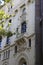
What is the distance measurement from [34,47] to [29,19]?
12.7 feet

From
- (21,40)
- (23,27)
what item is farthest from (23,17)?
(21,40)

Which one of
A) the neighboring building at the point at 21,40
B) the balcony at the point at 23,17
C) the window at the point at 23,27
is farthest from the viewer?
the balcony at the point at 23,17

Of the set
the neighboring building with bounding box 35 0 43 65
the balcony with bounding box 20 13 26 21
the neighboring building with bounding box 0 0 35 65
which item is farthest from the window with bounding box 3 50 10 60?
the neighboring building with bounding box 35 0 43 65

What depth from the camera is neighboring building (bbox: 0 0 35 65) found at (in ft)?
90.3

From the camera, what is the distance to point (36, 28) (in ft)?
89.8

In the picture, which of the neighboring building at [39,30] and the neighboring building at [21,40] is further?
the neighboring building at [21,40]

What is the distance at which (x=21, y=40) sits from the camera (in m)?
28.8

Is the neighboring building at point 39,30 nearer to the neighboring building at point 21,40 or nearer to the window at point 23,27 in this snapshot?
the neighboring building at point 21,40


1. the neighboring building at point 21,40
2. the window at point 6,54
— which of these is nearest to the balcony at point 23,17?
the neighboring building at point 21,40

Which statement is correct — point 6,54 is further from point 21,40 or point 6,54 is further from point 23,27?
point 23,27

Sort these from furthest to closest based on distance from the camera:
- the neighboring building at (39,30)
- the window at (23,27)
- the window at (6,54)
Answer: the window at (6,54) < the window at (23,27) < the neighboring building at (39,30)

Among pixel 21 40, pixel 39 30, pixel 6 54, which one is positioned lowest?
pixel 6 54

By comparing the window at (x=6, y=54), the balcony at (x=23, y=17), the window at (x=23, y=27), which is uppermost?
the balcony at (x=23, y=17)

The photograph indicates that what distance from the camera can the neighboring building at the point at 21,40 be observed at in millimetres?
27536
